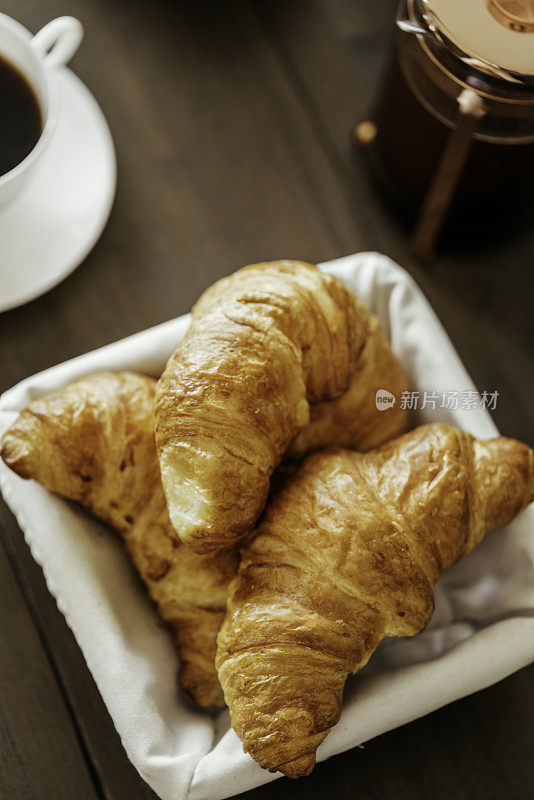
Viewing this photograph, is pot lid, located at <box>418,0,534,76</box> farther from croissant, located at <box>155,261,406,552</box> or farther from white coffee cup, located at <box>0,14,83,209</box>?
white coffee cup, located at <box>0,14,83,209</box>

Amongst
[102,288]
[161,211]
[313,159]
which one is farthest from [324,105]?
[102,288]

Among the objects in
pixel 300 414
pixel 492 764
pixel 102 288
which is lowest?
pixel 492 764

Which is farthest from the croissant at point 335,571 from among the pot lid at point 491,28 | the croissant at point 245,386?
the pot lid at point 491,28

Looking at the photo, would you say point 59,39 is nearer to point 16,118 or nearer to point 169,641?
point 16,118

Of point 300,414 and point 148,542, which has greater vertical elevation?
point 300,414

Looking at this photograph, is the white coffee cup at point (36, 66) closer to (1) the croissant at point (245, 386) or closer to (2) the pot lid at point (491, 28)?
(1) the croissant at point (245, 386)

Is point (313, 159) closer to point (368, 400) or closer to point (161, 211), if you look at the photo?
point (161, 211)

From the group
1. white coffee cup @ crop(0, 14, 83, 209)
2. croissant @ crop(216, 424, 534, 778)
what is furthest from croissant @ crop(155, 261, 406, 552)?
white coffee cup @ crop(0, 14, 83, 209)

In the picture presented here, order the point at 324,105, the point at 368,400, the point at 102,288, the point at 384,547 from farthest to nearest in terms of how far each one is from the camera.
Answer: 1. the point at 324,105
2. the point at 102,288
3. the point at 368,400
4. the point at 384,547
